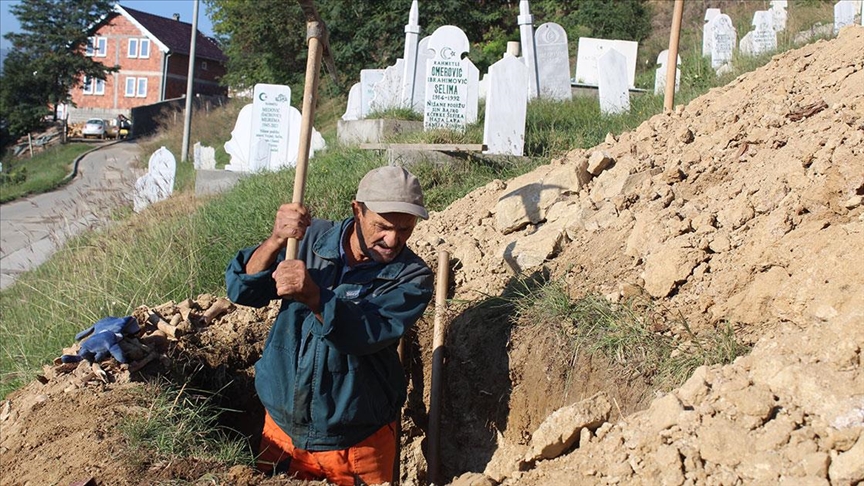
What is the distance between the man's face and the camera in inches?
136

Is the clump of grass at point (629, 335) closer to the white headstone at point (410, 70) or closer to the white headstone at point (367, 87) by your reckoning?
the white headstone at point (410, 70)

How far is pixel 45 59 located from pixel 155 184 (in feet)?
135

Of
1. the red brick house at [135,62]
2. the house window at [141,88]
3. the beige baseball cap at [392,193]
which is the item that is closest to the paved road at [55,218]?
the beige baseball cap at [392,193]

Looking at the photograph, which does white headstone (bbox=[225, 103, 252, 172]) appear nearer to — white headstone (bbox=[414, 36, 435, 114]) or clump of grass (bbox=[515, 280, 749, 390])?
white headstone (bbox=[414, 36, 435, 114])

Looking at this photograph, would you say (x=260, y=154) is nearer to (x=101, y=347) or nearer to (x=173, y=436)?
(x=101, y=347)

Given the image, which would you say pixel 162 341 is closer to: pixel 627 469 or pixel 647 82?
pixel 627 469

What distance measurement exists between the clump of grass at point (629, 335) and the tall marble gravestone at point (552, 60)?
9242 mm

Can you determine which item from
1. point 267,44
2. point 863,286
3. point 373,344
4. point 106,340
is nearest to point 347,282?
point 373,344

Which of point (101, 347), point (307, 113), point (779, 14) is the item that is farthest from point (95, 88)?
point (307, 113)

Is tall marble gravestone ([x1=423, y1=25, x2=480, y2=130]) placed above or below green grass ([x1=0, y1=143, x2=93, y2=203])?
above

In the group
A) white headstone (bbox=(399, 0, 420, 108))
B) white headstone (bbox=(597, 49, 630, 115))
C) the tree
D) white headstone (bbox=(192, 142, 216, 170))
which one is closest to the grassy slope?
white headstone (bbox=(597, 49, 630, 115))

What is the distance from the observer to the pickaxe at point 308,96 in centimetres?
331

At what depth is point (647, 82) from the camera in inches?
573

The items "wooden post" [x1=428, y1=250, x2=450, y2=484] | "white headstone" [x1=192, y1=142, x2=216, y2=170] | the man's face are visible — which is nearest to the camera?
the man's face
